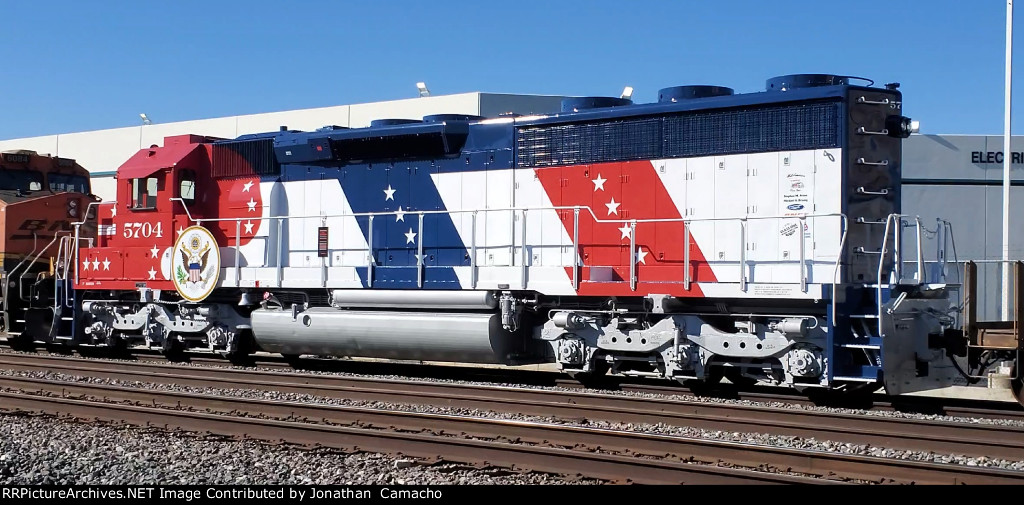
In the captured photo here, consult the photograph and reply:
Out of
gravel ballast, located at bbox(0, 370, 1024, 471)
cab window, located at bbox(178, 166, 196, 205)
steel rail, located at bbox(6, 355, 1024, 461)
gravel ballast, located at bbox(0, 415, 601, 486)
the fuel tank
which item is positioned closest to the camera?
gravel ballast, located at bbox(0, 415, 601, 486)

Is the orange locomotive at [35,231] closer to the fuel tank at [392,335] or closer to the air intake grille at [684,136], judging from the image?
the fuel tank at [392,335]

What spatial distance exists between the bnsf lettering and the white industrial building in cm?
629

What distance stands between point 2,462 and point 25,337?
10.5m

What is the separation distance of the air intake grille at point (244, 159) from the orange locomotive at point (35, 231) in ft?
8.87

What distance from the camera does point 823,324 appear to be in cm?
970

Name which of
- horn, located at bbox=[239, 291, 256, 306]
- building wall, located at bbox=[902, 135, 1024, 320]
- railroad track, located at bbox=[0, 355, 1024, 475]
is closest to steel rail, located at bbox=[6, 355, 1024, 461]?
railroad track, located at bbox=[0, 355, 1024, 475]

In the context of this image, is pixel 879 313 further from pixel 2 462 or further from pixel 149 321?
pixel 149 321

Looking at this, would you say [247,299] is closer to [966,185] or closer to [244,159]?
[244,159]

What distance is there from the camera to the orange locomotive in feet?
52.0

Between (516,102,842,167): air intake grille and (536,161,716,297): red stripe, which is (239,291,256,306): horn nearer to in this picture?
(516,102,842,167): air intake grille

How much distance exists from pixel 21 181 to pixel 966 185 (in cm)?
1926

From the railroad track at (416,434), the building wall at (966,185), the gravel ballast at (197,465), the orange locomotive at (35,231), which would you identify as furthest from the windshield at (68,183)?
the building wall at (966,185)
